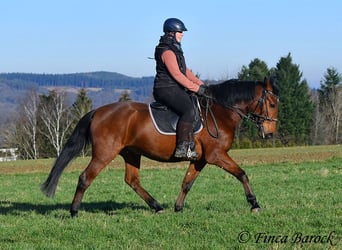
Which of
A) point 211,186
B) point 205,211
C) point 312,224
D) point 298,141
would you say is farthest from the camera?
point 298,141

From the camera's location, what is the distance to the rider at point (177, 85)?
1043 cm

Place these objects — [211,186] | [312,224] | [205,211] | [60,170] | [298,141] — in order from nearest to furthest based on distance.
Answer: [312,224], [205,211], [60,170], [211,186], [298,141]

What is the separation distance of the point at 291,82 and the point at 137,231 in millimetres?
83480

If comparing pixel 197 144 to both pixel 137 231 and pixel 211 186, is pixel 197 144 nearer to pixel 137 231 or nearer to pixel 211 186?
pixel 137 231

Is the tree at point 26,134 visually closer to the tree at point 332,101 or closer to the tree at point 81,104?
the tree at point 81,104

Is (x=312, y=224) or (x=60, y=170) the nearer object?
(x=312, y=224)

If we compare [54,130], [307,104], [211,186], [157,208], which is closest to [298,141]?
[307,104]

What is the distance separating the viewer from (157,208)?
11.1 meters

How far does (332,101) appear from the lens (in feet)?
320

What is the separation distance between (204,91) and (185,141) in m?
1.13

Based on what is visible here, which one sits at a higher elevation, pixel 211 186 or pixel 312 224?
pixel 312 224

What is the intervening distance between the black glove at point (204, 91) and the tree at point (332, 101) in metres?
87.5

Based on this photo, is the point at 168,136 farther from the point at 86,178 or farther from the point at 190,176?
the point at 86,178
